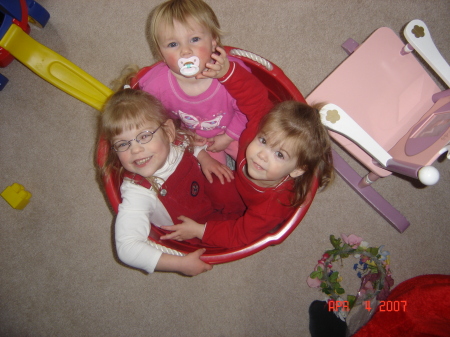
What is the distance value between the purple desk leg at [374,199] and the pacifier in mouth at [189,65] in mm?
664

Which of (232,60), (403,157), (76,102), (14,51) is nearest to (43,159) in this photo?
(76,102)

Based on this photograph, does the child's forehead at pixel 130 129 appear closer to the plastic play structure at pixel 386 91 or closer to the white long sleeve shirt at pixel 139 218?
the white long sleeve shirt at pixel 139 218

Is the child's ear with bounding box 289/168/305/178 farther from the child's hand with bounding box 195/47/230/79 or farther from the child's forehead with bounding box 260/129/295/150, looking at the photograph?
the child's hand with bounding box 195/47/230/79

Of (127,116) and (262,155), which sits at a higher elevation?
(262,155)

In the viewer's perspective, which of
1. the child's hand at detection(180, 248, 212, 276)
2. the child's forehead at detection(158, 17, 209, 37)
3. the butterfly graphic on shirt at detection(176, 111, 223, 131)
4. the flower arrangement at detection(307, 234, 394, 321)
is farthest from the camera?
the flower arrangement at detection(307, 234, 394, 321)

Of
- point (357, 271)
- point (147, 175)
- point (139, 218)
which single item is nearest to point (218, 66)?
point (147, 175)

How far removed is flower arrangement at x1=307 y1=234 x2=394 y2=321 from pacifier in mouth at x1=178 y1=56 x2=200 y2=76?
0.78 meters

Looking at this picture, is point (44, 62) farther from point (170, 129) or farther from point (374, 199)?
point (374, 199)

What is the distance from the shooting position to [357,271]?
1.14 meters

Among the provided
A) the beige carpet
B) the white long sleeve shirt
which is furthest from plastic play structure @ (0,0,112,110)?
the white long sleeve shirt

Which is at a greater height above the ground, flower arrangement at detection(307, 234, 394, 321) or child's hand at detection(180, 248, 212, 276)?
flower arrangement at detection(307, 234, 394, 321)

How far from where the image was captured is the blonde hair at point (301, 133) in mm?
740

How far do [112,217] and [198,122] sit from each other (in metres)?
0.52

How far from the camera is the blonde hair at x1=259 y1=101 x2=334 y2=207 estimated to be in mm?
740
